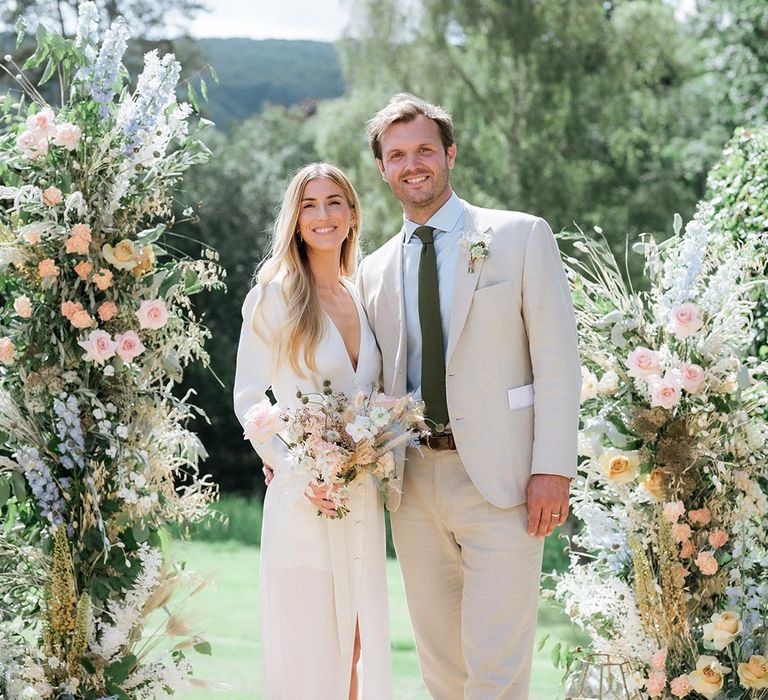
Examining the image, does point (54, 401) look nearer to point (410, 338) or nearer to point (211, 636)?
point (410, 338)

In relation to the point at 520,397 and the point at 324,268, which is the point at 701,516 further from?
the point at 324,268

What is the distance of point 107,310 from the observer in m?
3.70

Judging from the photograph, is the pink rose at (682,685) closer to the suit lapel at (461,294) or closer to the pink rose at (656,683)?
the pink rose at (656,683)

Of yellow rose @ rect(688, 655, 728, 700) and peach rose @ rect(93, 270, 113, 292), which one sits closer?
peach rose @ rect(93, 270, 113, 292)

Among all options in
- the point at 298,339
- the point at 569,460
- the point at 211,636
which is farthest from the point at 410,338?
the point at 211,636

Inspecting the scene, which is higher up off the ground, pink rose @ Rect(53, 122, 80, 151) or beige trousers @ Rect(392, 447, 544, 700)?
pink rose @ Rect(53, 122, 80, 151)

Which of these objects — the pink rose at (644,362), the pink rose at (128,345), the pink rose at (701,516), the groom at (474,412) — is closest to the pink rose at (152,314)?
the pink rose at (128,345)

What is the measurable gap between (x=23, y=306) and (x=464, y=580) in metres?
1.74

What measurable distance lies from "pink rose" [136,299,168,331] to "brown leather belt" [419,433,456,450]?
0.99 meters

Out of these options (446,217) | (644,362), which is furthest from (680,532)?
(446,217)

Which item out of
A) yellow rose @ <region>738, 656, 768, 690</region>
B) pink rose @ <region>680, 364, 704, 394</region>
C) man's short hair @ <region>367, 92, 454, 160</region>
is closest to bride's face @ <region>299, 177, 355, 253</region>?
man's short hair @ <region>367, 92, 454, 160</region>

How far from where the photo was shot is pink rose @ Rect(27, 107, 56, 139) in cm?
357

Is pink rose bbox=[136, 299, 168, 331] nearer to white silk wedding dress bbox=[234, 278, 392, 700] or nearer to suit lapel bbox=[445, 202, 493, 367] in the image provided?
white silk wedding dress bbox=[234, 278, 392, 700]

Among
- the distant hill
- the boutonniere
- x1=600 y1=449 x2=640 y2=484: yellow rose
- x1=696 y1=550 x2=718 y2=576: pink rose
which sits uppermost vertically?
the distant hill
